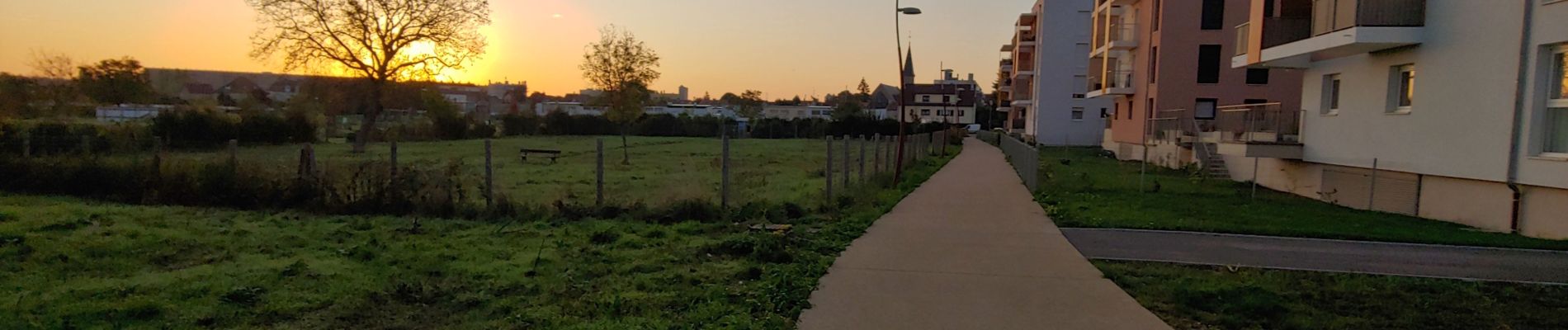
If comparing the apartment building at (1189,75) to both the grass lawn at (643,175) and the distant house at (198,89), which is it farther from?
the distant house at (198,89)

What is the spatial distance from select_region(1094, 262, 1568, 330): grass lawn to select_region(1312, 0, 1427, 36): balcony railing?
8201mm

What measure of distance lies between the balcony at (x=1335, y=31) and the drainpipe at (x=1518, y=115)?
250cm

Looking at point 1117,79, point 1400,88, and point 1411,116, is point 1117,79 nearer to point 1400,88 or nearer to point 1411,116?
point 1400,88

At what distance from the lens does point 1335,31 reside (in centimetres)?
1526

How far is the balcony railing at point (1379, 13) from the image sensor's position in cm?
1411

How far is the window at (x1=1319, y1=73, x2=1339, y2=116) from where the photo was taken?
682 inches

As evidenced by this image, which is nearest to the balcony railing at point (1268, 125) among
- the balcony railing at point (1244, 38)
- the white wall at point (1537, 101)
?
the balcony railing at point (1244, 38)

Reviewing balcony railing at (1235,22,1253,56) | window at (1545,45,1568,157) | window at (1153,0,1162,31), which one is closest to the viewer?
window at (1545,45,1568,157)

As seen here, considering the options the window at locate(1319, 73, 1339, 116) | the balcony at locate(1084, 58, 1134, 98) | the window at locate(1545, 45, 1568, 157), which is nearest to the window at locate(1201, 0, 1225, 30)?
the balcony at locate(1084, 58, 1134, 98)

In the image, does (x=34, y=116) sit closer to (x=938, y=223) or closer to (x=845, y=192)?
(x=845, y=192)

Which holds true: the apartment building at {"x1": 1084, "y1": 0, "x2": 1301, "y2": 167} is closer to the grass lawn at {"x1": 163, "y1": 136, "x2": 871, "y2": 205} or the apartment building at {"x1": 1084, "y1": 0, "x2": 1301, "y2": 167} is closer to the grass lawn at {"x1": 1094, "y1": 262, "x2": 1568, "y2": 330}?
the grass lawn at {"x1": 163, "y1": 136, "x2": 871, "y2": 205}

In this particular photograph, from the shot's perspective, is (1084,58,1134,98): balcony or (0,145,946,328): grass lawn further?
(1084,58,1134,98): balcony

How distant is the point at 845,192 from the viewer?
1458cm

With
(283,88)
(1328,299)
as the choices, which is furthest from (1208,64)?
(283,88)
